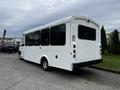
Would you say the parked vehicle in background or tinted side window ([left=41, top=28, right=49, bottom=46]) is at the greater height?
tinted side window ([left=41, top=28, right=49, bottom=46])

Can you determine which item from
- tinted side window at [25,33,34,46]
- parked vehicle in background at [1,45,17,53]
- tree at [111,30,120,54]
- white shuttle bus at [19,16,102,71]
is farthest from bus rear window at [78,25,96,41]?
parked vehicle in background at [1,45,17,53]

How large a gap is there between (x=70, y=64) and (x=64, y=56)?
0.51 metres

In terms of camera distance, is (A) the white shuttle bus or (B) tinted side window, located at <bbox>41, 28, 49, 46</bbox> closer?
(A) the white shuttle bus

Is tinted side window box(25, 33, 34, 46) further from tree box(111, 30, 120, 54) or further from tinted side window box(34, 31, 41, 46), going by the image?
tree box(111, 30, 120, 54)

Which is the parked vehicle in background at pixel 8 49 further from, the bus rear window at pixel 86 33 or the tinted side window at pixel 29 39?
the bus rear window at pixel 86 33

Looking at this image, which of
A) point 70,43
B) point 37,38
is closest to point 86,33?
point 70,43

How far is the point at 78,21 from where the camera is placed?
21.0ft

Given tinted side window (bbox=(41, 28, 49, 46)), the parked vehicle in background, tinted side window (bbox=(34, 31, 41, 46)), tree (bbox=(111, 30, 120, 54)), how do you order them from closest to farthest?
tinted side window (bbox=(41, 28, 49, 46)) < tinted side window (bbox=(34, 31, 41, 46)) < tree (bbox=(111, 30, 120, 54)) < the parked vehicle in background

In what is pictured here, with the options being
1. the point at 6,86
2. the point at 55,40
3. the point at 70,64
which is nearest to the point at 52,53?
the point at 55,40

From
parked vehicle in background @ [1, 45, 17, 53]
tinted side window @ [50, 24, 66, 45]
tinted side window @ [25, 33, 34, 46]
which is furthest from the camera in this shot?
parked vehicle in background @ [1, 45, 17, 53]

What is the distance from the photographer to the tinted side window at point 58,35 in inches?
254

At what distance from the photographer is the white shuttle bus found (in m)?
6.11

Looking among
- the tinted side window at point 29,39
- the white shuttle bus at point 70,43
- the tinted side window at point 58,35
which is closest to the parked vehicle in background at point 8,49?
the tinted side window at point 29,39

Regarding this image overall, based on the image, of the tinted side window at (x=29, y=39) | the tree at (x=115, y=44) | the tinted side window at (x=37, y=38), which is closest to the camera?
the tinted side window at (x=37, y=38)
